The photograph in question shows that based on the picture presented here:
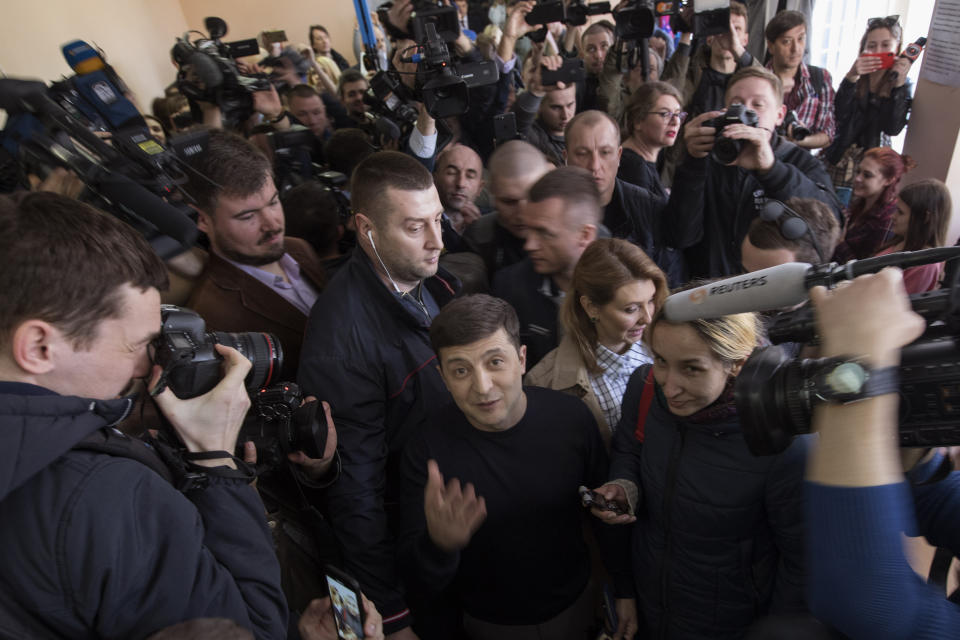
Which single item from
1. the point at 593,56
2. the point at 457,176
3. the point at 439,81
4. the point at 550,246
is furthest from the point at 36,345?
the point at 593,56

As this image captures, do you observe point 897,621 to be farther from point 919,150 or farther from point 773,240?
point 919,150

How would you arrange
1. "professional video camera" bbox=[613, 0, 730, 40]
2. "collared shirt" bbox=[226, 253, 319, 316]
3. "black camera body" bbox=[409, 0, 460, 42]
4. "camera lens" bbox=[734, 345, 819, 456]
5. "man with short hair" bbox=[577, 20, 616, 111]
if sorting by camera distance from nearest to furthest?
"camera lens" bbox=[734, 345, 819, 456], "collared shirt" bbox=[226, 253, 319, 316], "black camera body" bbox=[409, 0, 460, 42], "professional video camera" bbox=[613, 0, 730, 40], "man with short hair" bbox=[577, 20, 616, 111]

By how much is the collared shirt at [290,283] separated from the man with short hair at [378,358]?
1.24ft

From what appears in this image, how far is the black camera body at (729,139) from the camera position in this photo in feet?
6.93

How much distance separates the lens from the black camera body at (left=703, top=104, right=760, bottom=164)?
2.11 metres

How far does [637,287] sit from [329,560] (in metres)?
1.18

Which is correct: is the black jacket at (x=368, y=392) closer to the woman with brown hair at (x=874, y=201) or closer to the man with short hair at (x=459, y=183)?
the man with short hair at (x=459, y=183)

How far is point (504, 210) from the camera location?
2.45 meters

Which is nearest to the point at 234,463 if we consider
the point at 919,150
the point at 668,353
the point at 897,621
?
the point at 668,353

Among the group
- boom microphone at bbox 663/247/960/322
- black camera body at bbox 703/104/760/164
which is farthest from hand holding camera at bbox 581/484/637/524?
black camera body at bbox 703/104/760/164

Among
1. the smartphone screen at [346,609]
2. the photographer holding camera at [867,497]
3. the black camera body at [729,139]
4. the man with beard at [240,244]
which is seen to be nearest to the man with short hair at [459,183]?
the man with beard at [240,244]

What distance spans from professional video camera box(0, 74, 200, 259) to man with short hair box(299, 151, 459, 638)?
482 millimetres

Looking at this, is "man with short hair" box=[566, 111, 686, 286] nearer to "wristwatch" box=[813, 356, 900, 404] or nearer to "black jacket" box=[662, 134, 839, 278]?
"black jacket" box=[662, 134, 839, 278]

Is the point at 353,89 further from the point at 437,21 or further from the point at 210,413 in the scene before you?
the point at 210,413
